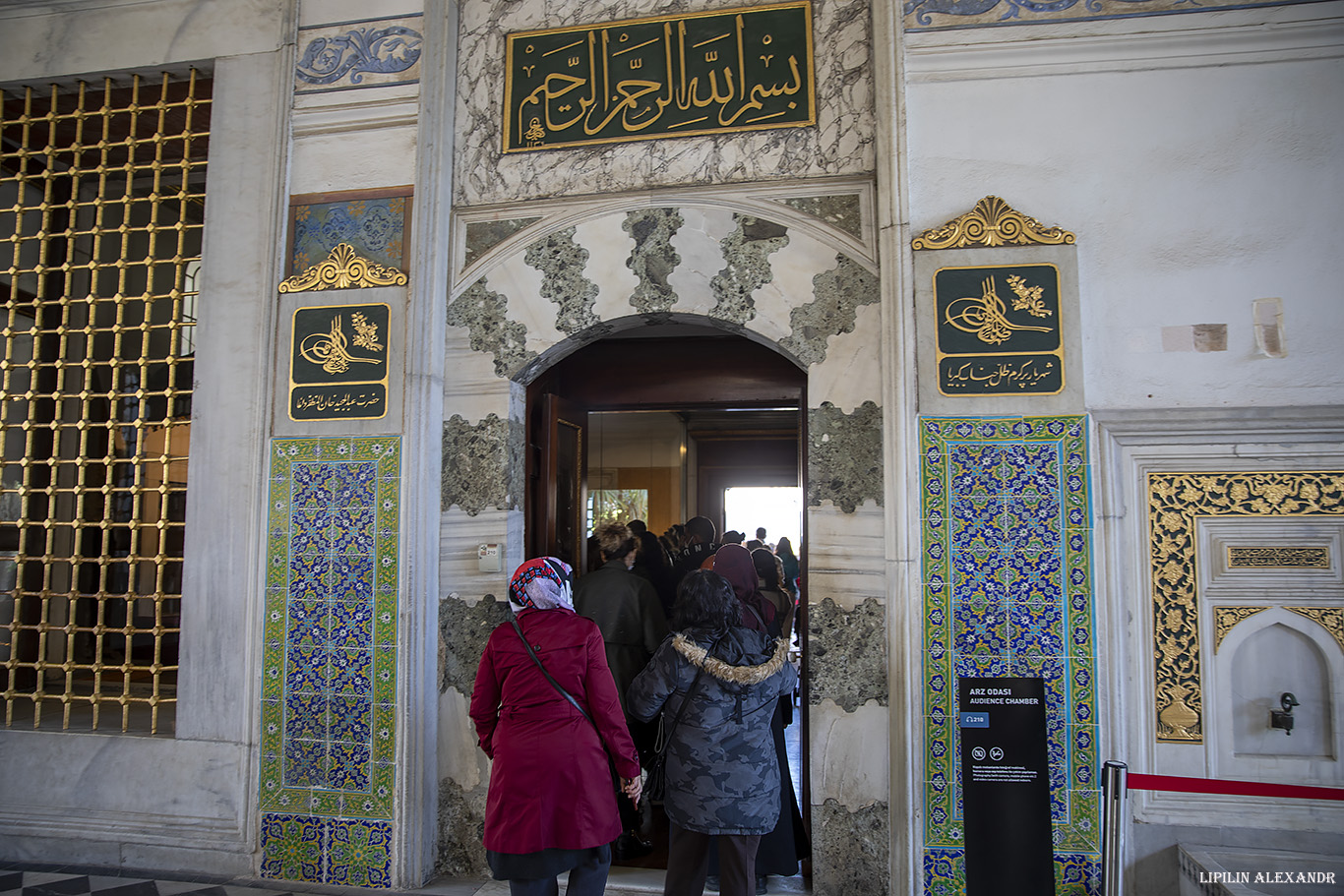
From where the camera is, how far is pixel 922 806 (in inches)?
113

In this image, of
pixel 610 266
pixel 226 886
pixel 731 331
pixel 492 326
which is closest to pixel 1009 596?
pixel 731 331

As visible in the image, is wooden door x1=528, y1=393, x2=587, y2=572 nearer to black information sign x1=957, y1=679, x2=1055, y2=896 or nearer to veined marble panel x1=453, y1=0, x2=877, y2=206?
veined marble panel x1=453, y1=0, x2=877, y2=206

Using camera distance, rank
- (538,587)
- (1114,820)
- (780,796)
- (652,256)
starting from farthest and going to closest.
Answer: (652,256), (780,796), (538,587), (1114,820)

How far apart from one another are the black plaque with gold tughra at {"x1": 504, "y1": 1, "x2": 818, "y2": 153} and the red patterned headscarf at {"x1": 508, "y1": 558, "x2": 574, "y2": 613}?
186cm

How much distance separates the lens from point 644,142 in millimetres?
3375

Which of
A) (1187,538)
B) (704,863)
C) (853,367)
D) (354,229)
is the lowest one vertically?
(704,863)

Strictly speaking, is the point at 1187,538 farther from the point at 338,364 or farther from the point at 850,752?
the point at 338,364

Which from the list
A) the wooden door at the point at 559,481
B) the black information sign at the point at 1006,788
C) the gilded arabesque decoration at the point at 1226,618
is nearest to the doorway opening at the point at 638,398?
the wooden door at the point at 559,481

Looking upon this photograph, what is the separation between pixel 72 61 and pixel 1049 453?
4436 millimetres

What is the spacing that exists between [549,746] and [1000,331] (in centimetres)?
199

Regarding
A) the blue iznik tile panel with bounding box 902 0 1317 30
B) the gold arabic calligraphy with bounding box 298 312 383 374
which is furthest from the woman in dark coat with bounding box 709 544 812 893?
the blue iznik tile panel with bounding box 902 0 1317 30

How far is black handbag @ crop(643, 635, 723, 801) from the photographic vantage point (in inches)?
94.9

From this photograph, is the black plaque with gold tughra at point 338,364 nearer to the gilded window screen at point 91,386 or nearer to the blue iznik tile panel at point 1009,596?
the gilded window screen at point 91,386

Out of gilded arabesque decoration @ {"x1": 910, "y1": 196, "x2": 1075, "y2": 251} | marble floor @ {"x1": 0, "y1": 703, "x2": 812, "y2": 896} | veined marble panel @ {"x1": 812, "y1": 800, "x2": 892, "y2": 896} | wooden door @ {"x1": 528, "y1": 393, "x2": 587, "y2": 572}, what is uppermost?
gilded arabesque decoration @ {"x1": 910, "y1": 196, "x2": 1075, "y2": 251}
